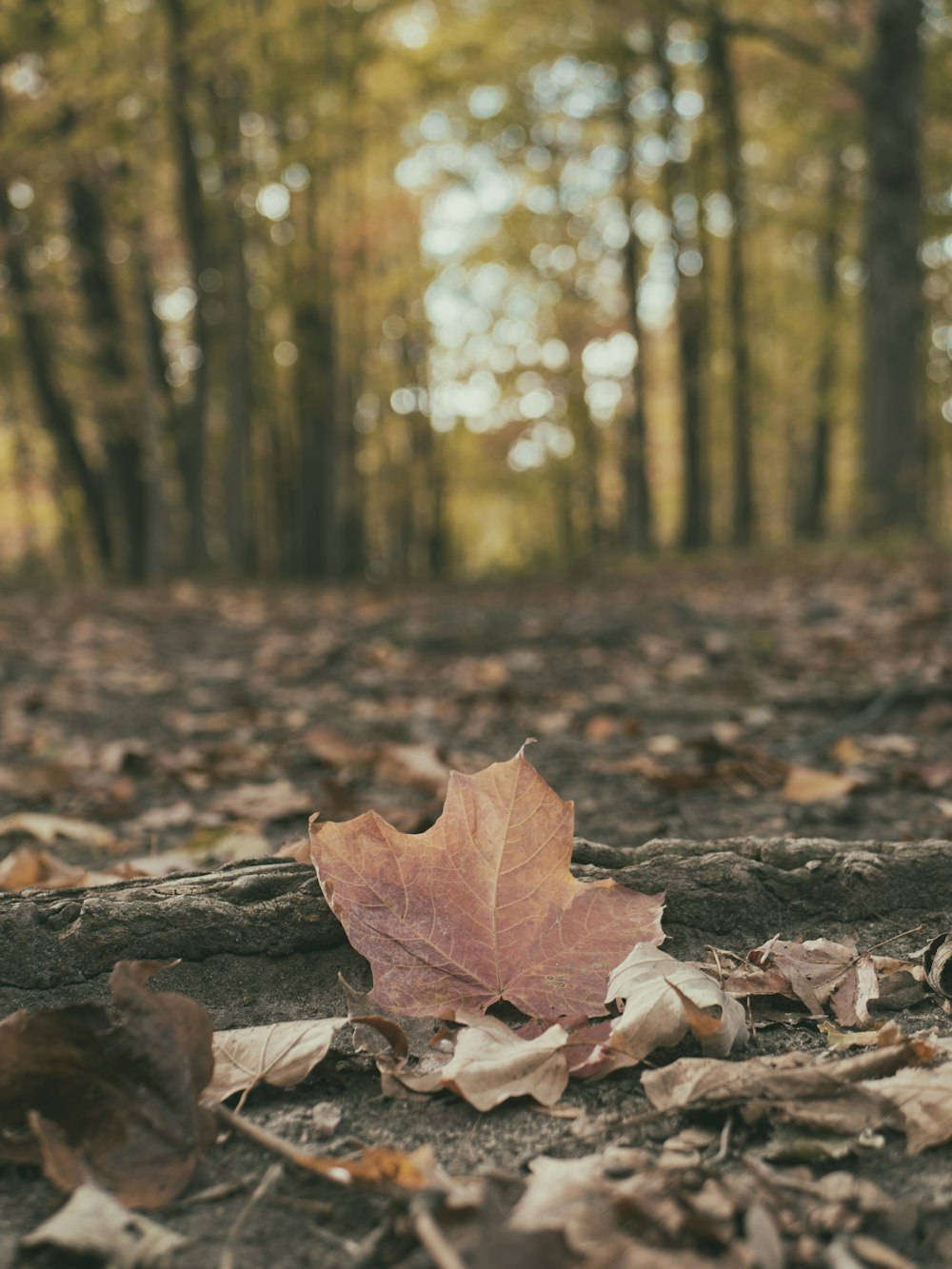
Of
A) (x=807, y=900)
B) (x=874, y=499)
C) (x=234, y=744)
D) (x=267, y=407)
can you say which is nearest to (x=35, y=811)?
(x=234, y=744)

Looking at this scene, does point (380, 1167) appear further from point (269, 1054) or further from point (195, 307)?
point (195, 307)

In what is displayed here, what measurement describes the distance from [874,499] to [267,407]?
12.5m

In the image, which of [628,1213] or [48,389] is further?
[48,389]

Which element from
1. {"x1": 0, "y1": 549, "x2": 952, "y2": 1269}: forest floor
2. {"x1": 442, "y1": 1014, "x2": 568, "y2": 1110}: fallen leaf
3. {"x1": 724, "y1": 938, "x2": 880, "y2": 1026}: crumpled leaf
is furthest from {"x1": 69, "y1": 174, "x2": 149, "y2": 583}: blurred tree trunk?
{"x1": 442, "y1": 1014, "x2": 568, "y2": 1110}: fallen leaf

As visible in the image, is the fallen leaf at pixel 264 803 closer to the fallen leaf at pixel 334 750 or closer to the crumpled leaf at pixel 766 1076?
the fallen leaf at pixel 334 750

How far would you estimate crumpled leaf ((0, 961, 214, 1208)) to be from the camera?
102 centimetres

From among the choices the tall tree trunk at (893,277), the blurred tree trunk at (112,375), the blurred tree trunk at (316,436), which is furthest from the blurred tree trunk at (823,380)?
the blurred tree trunk at (112,375)

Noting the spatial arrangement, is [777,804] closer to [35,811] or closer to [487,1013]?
[487,1013]

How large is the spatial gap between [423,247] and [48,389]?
32.7ft

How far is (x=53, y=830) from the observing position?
96.6 inches

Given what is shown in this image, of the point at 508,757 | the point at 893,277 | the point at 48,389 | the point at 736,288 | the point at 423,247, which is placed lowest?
the point at 508,757

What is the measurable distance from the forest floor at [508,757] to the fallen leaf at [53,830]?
1 centimetres

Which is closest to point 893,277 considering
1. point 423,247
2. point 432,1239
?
point 432,1239

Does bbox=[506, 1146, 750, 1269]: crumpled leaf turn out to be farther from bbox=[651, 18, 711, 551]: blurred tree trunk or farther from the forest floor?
bbox=[651, 18, 711, 551]: blurred tree trunk
